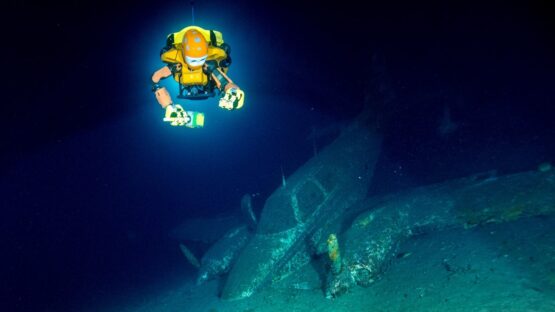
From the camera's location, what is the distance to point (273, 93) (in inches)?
900

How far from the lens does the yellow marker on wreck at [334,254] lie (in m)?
6.79

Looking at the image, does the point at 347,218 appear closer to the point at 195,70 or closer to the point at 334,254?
the point at 334,254

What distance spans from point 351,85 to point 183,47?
52.7 ft

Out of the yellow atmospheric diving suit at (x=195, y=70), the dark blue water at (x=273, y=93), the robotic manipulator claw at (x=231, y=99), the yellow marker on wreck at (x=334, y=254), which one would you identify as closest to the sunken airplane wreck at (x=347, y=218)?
the yellow marker on wreck at (x=334, y=254)

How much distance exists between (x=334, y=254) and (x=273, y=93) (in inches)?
683

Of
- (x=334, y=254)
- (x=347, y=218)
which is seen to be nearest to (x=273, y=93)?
(x=347, y=218)

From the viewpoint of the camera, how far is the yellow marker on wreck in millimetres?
6792

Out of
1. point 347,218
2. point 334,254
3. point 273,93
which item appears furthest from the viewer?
point 273,93

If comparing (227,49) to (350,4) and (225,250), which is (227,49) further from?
(350,4)

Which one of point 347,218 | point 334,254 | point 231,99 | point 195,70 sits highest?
point 195,70

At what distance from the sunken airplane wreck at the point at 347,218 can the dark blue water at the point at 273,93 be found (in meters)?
3.13

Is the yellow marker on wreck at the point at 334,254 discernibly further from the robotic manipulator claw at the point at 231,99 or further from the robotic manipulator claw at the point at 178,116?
the robotic manipulator claw at the point at 178,116

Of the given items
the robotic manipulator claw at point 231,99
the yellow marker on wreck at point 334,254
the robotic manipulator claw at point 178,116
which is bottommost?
the yellow marker on wreck at point 334,254

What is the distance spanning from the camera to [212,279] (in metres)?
11.5
